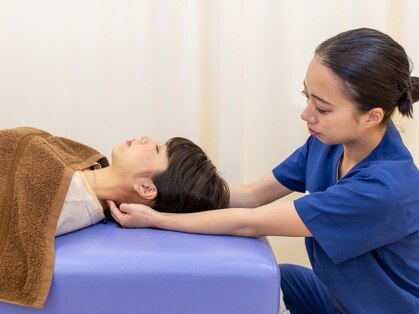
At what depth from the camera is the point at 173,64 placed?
1.77 metres

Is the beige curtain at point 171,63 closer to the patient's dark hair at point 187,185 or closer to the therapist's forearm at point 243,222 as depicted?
the patient's dark hair at point 187,185

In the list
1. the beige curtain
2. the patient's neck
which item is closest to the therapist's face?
the patient's neck

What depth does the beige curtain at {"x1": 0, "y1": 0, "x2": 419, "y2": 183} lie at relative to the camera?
1.73 meters

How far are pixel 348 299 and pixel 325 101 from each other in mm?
458

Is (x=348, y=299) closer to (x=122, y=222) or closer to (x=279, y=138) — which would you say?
(x=122, y=222)

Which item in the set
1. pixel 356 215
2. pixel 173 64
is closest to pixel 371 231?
pixel 356 215

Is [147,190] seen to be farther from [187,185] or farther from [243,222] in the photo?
[243,222]

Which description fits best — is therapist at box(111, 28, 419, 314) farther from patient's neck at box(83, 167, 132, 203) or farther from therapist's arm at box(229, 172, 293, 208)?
therapist's arm at box(229, 172, 293, 208)

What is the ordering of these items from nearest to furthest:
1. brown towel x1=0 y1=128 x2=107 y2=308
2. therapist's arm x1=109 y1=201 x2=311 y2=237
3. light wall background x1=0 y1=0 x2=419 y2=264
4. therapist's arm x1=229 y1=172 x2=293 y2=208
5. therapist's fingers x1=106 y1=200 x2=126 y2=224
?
brown towel x1=0 y1=128 x2=107 y2=308 → therapist's arm x1=109 y1=201 x2=311 y2=237 → therapist's fingers x1=106 y1=200 x2=126 y2=224 → therapist's arm x1=229 y1=172 x2=293 y2=208 → light wall background x1=0 y1=0 x2=419 y2=264

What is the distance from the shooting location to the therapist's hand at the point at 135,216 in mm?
1222

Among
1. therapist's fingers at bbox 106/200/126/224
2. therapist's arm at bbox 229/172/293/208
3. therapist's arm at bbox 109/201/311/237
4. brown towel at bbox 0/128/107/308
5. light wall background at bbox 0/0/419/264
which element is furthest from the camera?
light wall background at bbox 0/0/419/264

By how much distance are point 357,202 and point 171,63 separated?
93 cm

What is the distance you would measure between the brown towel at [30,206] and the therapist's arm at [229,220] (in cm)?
18

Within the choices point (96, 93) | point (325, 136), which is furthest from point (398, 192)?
point (96, 93)
